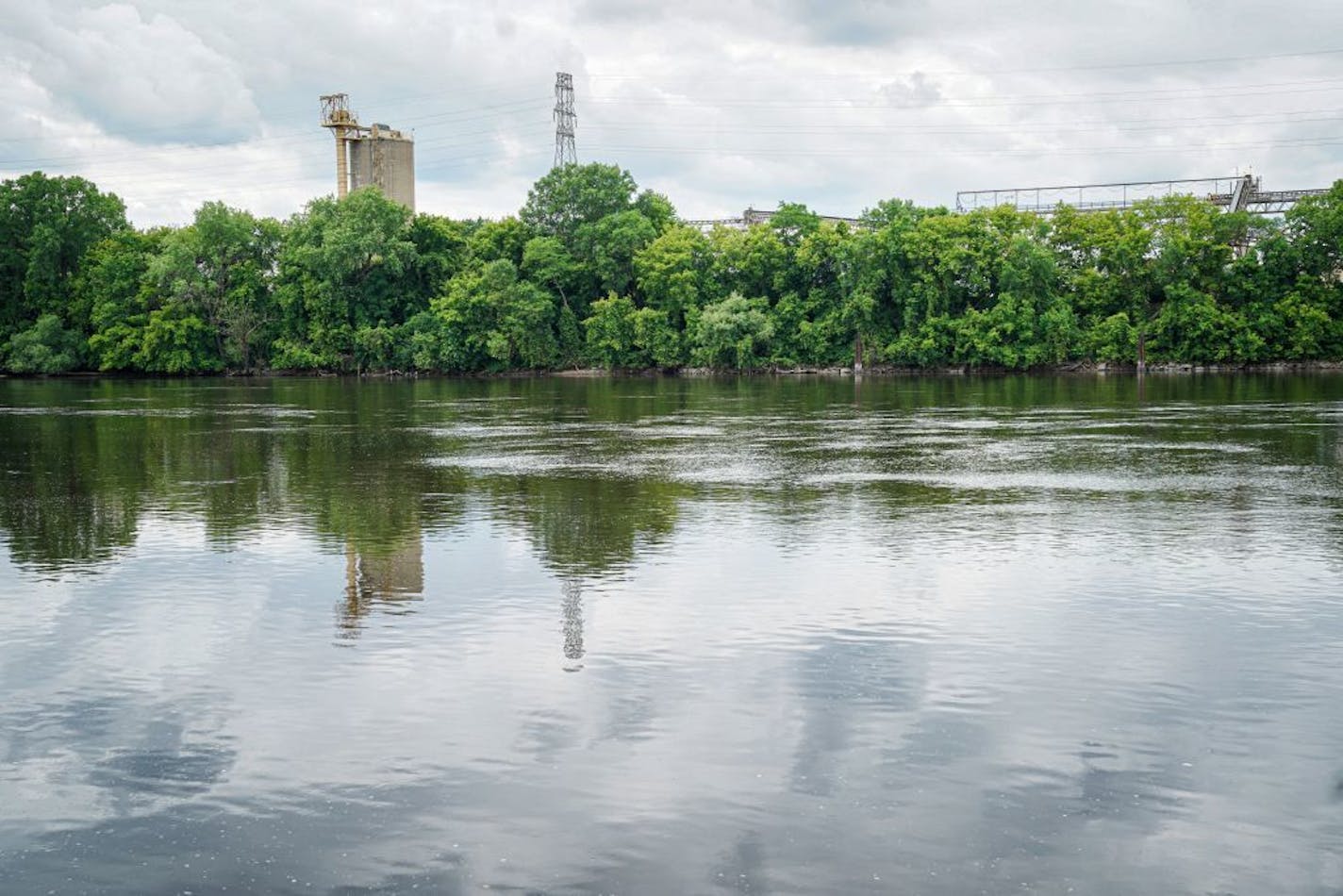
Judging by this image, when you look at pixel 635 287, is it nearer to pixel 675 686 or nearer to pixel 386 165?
pixel 386 165

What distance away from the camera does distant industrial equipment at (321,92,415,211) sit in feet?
376

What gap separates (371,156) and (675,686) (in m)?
114

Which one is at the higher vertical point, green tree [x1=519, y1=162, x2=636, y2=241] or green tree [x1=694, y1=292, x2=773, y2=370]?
green tree [x1=519, y1=162, x2=636, y2=241]

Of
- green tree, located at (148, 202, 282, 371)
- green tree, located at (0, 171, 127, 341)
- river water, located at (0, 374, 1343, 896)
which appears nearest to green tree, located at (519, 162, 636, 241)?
green tree, located at (148, 202, 282, 371)

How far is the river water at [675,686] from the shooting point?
7.66 metres

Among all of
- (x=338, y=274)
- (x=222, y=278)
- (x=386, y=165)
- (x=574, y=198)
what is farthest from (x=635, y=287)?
(x=222, y=278)

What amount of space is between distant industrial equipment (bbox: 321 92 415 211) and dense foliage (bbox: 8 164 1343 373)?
266 inches

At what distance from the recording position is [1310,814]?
805 centimetres

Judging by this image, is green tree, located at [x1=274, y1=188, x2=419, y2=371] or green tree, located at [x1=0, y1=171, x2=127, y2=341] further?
green tree, located at [x1=0, y1=171, x2=127, y2=341]

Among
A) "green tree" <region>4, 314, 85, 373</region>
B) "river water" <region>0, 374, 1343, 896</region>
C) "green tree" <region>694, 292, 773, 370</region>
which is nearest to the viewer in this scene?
"river water" <region>0, 374, 1343, 896</region>

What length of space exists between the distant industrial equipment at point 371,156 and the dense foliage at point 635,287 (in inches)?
266

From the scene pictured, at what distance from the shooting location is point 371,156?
4651 inches

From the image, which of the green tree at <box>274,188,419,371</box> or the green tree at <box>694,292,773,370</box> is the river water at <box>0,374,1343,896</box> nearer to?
the green tree at <box>694,292,773,370</box>

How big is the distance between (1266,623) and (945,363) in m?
88.9
